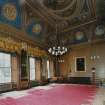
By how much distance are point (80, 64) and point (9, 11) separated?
27.8ft

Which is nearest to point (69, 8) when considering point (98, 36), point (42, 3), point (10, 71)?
point (42, 3)

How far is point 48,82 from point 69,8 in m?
7.03

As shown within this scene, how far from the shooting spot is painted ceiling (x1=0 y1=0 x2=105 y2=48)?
956cm

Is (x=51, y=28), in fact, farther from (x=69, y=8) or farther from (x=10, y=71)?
(x=10, y=71)

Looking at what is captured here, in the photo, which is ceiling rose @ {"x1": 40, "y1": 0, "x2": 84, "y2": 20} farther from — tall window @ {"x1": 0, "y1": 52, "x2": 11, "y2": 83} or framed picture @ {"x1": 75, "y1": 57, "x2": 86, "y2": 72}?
framed picture @ {"x1": 75, "y1": 57, "x2": 86, "y2": 72}

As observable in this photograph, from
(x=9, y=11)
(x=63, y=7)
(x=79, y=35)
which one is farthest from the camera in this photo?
(x=79, y=35)

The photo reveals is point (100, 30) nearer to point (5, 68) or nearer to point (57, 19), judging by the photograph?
point (57, 19)

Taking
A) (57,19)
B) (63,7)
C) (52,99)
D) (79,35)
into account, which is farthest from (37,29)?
(52,99)

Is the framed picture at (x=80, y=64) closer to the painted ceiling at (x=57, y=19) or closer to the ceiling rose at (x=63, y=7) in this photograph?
the painted ceiling at (x=57, y=19)

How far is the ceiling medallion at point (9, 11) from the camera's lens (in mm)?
8776

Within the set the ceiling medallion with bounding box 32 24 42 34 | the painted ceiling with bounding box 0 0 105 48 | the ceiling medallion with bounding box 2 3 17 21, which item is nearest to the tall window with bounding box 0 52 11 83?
the painted ceiling with bounding box 0 0 105 48

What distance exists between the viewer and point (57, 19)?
12430mm

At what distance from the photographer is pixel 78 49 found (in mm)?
15070

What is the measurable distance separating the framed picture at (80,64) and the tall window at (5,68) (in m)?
7.09
